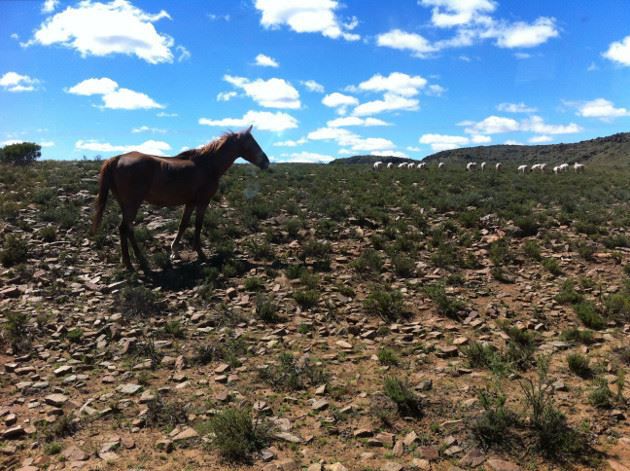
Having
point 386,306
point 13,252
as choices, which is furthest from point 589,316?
point 13,252

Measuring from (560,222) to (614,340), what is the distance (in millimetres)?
7617

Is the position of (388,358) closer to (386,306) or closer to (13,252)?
(386,306)

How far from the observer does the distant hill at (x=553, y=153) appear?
81812 millimetres

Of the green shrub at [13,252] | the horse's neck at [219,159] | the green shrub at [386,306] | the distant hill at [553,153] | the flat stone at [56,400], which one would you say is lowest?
the flat stone at [56,400]

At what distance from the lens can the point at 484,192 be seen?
1817 centimetres

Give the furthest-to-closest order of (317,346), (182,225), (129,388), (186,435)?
(182,225)
(317,346)
(129,388)
(186,435)

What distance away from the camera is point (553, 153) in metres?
101

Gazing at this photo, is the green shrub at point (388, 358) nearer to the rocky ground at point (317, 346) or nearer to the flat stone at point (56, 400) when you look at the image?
the rocky ground at point (317, 346)

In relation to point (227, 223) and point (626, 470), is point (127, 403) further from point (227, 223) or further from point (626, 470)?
point (227, 223)

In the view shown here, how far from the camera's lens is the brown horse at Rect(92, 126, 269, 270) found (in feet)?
29.6

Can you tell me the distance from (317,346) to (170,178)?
5394mm

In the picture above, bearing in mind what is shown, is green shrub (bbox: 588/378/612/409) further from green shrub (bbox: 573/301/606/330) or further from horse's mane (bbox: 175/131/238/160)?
horse's mane (bbox: 175/131/238/160)

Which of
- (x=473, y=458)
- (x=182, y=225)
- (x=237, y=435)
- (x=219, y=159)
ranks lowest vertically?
(x=473, y=458)

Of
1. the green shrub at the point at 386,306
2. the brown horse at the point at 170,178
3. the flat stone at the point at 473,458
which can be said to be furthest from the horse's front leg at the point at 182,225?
the flat stone at the point at 473,458
